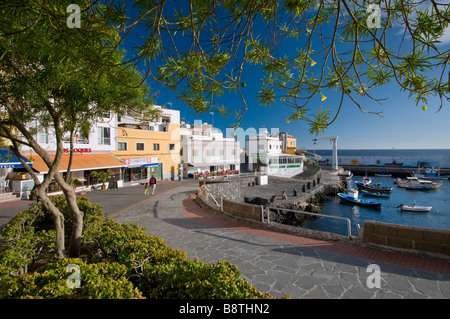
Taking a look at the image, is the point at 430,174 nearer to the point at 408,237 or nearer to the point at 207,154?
the point at 207,154

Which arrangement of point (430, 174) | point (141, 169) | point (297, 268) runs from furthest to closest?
point (430, 174)
point (141, 169)
point (297, 268)

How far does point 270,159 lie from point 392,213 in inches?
848

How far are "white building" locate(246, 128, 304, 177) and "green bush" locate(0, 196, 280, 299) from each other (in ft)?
115

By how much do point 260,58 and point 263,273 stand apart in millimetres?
4476

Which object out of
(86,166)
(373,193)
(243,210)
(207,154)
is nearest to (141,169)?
(86,166)

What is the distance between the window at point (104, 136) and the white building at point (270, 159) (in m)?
24.9


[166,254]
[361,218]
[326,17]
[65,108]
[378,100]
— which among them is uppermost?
[326,17]

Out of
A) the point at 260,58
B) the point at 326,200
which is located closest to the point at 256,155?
the point at 326,200

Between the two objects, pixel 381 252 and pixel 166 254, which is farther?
pixel 381 252

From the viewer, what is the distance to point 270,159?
4103cm

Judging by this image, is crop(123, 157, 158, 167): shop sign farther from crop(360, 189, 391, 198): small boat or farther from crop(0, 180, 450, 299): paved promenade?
crop(360, 189, 391, 198): small boat

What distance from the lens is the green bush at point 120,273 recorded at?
252cm

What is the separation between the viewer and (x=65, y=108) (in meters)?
4.81
